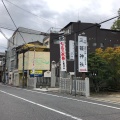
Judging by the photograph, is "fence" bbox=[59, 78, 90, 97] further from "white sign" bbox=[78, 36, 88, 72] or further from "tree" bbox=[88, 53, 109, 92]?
"tree" bbox=[88, 53, 109, 92]

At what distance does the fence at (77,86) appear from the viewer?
23.7 m

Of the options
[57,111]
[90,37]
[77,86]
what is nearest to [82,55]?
[77,86]

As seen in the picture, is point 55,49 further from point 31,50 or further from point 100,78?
point 100,78

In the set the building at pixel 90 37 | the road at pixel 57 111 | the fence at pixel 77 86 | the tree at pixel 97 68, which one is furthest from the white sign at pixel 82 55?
the building at pixel 90 37

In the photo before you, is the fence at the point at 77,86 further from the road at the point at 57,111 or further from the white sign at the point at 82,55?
the road at the point at 57,111

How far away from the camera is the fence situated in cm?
2366

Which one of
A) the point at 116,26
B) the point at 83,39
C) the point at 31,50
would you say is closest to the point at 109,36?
the point at 116,26

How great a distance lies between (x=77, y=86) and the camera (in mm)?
25500

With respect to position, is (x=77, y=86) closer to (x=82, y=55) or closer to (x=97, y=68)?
(x=97, y=68)

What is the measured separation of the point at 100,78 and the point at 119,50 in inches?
164

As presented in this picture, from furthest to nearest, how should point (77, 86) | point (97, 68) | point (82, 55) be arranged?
point (97, 68)
point (77, 86)
point (82, 55)

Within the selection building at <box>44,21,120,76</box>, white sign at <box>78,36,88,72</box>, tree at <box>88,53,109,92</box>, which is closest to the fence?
white sign at <box>78,36,88,72</box>

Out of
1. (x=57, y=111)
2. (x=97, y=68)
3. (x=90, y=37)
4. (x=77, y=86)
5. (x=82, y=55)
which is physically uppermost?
(x=90, y=37)

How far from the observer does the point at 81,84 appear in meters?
24.7
